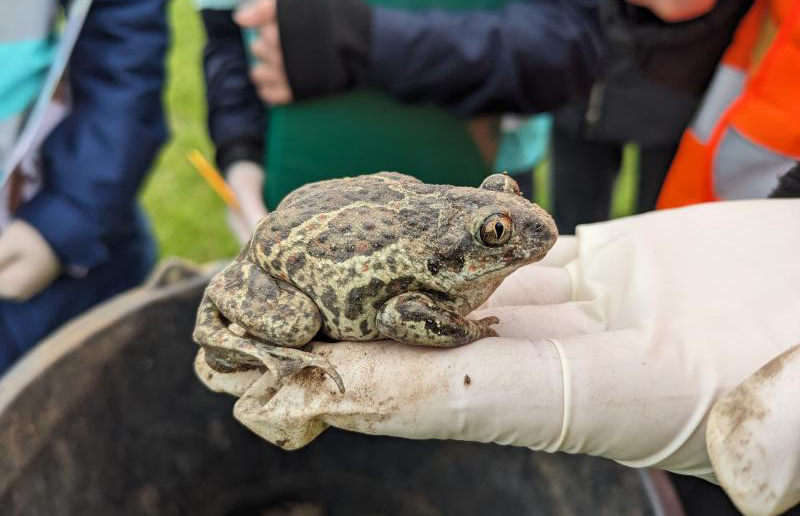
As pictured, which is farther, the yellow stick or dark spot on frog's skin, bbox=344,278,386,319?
the yellow stick

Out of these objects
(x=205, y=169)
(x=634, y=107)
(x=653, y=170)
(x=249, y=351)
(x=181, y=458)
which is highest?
(x=249, y=351)

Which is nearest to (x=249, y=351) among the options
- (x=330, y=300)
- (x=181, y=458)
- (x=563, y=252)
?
(x=330, y=300)

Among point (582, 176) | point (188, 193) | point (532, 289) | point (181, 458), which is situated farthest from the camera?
point (188, 193)

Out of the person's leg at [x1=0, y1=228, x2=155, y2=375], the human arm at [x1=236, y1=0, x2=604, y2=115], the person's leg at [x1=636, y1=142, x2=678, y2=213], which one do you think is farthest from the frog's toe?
the person's leg at [x1=636, y1=142, x2=678, y2=213]

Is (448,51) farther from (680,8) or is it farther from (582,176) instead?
(582,176)

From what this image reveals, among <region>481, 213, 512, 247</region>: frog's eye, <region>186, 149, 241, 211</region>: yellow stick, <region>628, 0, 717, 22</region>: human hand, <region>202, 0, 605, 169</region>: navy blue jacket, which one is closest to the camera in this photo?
<region>481, 213, 512, 247</region>: frog's eye

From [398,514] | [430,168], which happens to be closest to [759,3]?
→ [430,168]

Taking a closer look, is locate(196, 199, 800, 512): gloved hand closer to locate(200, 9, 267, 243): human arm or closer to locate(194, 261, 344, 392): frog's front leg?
locate(194, 261, 344, 392): frog's front leg
